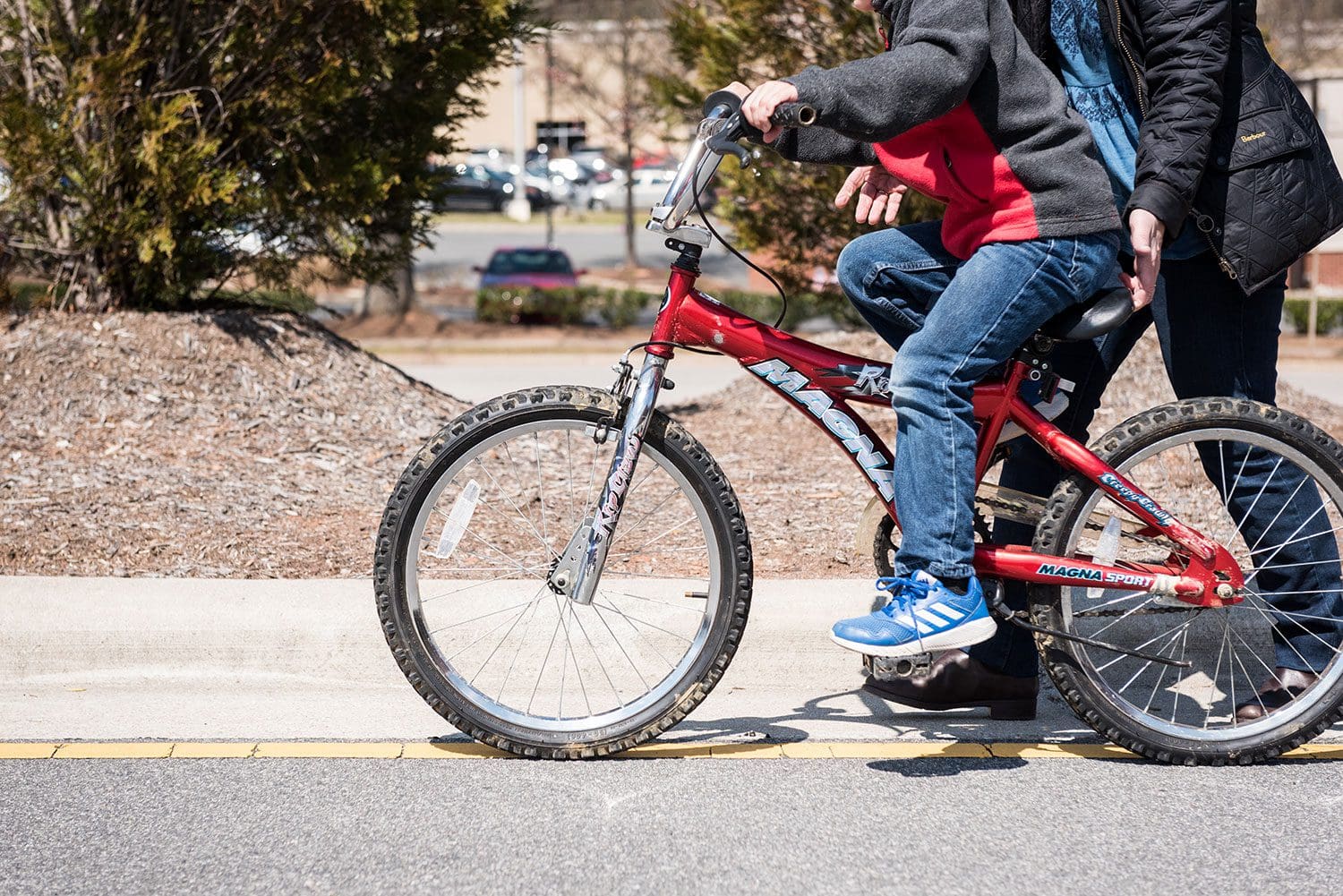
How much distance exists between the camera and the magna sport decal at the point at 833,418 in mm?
3648

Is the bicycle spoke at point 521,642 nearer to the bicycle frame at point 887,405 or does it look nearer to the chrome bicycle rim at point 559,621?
the chrome bicycle rim at point 559,621

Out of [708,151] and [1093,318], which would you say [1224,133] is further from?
[708,151]

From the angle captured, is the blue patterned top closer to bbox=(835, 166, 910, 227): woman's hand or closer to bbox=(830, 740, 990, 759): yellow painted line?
bbox=(835, 166, 910, 227): woman's hand

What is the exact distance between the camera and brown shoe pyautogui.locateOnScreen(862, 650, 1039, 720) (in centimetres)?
403

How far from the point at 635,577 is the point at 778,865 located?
1.38 m

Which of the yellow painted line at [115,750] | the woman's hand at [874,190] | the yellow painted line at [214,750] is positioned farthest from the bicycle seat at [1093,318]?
the yellow painted line at [115,750]

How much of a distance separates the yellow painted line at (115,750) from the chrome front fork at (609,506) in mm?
1085

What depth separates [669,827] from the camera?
10.9ft

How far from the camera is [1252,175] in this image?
3666mm

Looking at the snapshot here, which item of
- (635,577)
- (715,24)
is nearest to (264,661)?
(635,577)

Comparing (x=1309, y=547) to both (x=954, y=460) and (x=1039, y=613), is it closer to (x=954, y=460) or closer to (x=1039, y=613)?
(x=1039, y=613)

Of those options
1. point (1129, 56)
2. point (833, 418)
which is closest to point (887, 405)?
point (833, 418)

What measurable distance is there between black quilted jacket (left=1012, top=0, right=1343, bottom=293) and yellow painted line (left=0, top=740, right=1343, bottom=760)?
1230mm

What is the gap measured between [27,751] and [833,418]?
2.14m
